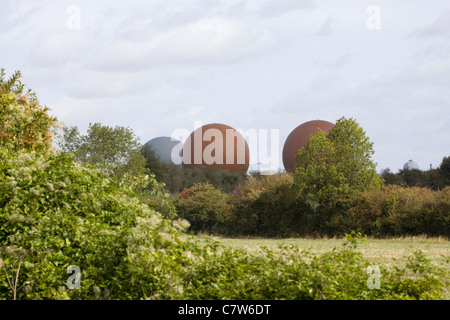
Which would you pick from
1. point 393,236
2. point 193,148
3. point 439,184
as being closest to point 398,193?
point 393,236

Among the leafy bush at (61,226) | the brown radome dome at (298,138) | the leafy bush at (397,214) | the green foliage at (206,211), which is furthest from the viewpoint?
the brown radome dome at (298,138)

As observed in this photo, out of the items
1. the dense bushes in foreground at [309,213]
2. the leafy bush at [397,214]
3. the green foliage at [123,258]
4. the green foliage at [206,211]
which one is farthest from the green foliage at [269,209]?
the green foliage at [123,258]

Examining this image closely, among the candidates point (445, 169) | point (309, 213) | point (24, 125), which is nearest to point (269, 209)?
Answer: point (309, 213)

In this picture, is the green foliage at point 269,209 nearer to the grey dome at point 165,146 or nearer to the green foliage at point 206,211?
the green foliage at point 206,211

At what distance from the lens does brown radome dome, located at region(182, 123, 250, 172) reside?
1954 inches

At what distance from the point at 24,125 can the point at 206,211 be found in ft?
71.4

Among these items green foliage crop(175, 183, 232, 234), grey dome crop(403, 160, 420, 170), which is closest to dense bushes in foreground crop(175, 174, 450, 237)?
green foliage crop(175, 183, 232, 234)

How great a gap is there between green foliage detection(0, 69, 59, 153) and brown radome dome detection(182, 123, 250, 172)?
37.4 m

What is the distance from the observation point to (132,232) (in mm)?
6984

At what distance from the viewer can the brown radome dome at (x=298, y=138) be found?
42.7 metres

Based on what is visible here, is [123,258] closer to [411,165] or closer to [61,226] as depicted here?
[61,226]

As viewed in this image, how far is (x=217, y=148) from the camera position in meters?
50.9

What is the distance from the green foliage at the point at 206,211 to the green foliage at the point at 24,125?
67.0 ft

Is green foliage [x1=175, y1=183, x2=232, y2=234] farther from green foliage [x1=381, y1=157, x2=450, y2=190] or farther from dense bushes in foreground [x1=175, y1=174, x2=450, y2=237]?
green foliage [x1=381, y1=157, x2=450, y2=190]
